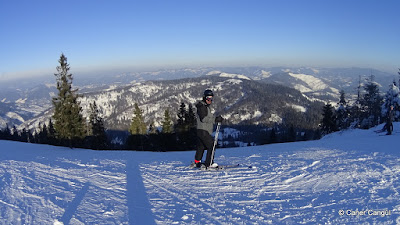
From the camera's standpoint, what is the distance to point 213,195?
5.24 meters

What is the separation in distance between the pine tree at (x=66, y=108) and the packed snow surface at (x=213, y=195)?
63.2ft

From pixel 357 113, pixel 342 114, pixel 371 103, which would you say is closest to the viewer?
pixel 342 114

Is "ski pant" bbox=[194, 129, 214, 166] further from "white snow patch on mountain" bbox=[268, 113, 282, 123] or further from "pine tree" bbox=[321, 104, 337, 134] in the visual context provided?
"white snow patch on mountain" bbox=[268, 113, 282, 123]

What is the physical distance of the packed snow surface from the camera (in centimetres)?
405

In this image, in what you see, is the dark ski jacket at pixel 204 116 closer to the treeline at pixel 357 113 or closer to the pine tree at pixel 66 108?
the pine tree at pixel 66 108

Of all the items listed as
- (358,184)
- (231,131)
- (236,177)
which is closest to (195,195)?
(236,177)

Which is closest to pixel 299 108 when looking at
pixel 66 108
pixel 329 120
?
pixel 329 120

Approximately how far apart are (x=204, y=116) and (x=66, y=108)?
23.6 meters

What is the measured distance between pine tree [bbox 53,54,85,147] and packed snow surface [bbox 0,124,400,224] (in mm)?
19260

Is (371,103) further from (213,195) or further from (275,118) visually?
(275,118)

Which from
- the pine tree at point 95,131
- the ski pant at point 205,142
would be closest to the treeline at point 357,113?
the pine tree at point 95,131

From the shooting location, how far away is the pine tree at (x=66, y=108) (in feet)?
81.5

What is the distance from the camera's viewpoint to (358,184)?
535 cm

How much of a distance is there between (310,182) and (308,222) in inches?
88.2
